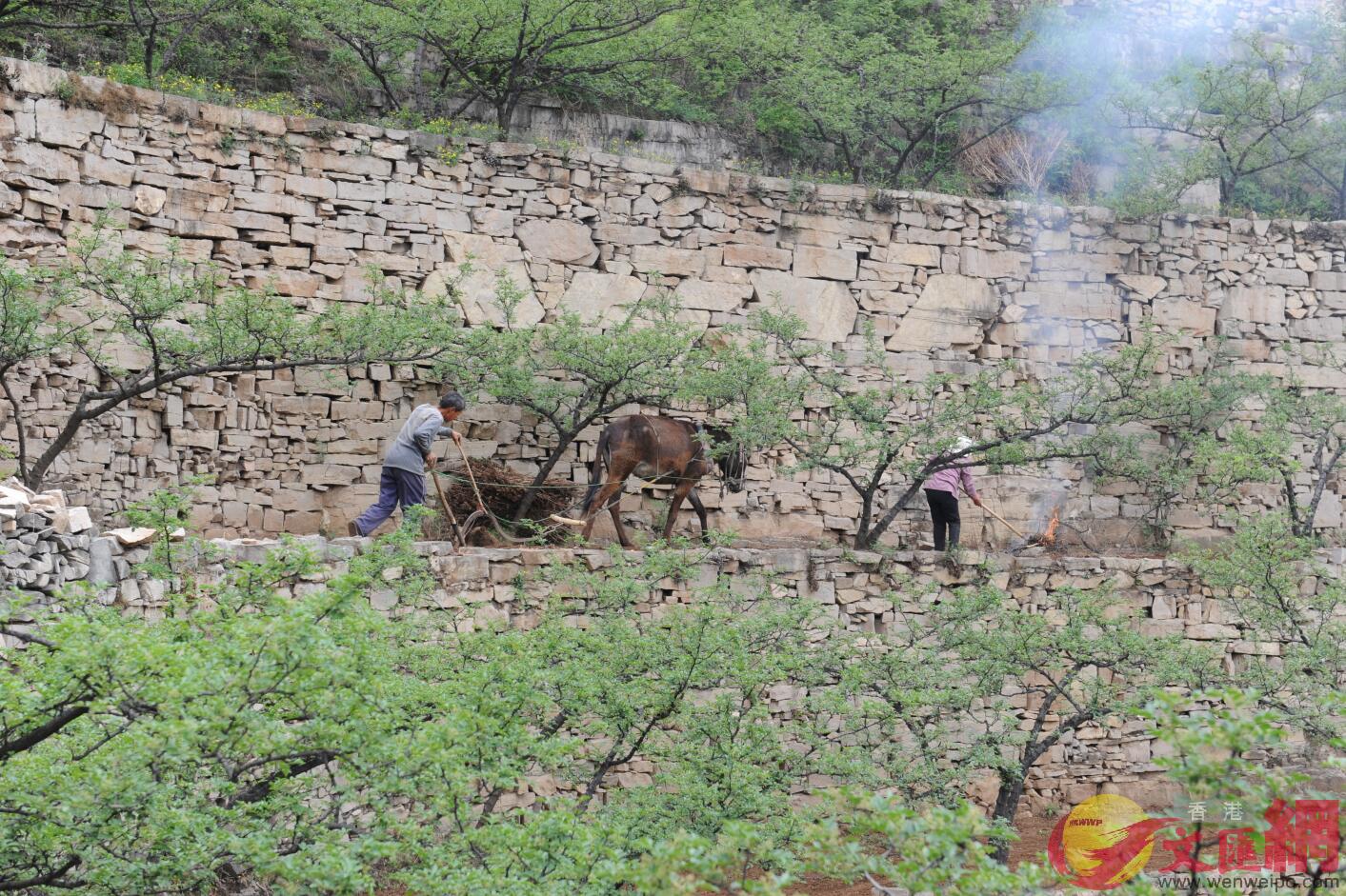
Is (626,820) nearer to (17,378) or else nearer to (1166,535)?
(17,378)

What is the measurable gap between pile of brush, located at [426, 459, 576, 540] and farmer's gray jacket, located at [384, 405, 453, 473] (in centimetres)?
83

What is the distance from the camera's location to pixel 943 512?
39.1ft

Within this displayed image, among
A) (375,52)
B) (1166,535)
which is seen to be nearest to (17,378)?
(375,52)

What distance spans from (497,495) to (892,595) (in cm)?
326

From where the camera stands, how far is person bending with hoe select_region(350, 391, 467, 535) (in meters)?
10.2

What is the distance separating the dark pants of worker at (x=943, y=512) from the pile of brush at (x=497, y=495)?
9.63 feet

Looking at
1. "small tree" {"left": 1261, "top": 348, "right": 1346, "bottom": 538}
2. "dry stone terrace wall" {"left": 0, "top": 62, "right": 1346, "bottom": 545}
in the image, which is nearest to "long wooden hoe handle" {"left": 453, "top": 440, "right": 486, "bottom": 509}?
"dry stone terrace wall" {"left": 0, "top": 62, "right": 1346, "bottom": 545}

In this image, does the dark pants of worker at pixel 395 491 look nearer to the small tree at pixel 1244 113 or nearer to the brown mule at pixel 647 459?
the brown mule at pixel 647 459

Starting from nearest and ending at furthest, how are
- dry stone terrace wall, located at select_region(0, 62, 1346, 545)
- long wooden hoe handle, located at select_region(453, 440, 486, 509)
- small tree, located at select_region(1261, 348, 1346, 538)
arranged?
long wooden hoe handle, located at select_region(453, 440, 486, 509)
dry stone terrace wall, located at select_region(0, 62, 1346, 545)
small tree, located at select_region(1261, 348, 1346, 538)

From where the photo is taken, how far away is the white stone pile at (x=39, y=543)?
714cm

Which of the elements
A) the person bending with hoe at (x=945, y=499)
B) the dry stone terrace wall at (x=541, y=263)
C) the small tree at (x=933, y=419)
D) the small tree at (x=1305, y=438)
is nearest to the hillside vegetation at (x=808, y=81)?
the dry stone terrace wall at (x=541, y=263)

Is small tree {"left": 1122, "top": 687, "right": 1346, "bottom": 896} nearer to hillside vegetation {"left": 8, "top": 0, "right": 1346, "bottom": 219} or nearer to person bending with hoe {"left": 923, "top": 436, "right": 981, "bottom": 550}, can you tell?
person bending with hoe {"left": 923, "top": 436, "right": 981, "bottom": 550}

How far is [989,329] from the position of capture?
14.2 m

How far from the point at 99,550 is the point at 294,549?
2.01 metres
